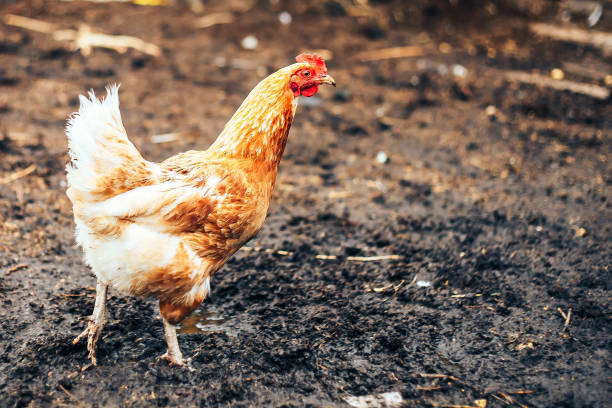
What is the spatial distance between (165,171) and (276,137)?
2.19ft

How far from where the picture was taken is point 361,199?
4.55 metres

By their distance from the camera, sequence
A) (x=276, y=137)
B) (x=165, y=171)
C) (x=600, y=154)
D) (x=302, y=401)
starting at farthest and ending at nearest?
(x=600, y=154) → (x=276, y=137) → (x=165, y=171) → (x=302, y=401)

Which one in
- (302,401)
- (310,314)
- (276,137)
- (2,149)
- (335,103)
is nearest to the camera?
(302,401)

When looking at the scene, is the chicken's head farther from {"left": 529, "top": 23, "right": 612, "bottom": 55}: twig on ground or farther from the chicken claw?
{"left": 529, "top": 23, "right": 612, "bottom": 55}: twig on ground

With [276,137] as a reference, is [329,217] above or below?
below

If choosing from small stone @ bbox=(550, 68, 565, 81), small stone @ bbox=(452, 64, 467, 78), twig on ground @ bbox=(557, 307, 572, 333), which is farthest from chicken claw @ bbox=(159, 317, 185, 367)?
small stone @ bbox=(550, 68, 565, 81)

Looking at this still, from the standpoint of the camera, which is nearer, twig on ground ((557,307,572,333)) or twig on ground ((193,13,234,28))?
twig on ground ((557,307,572,333))

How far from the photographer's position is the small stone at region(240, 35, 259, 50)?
7230mm

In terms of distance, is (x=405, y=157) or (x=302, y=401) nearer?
(x=302, y=401)

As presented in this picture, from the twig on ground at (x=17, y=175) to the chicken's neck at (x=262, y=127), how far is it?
93.2 inches

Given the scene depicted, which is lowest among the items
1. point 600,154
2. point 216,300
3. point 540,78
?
point 216,300

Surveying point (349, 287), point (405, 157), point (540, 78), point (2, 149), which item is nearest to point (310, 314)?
point (349, 287)

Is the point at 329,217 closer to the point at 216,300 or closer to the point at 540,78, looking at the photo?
the point at 216,300

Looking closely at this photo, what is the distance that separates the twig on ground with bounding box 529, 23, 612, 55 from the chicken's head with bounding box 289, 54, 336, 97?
5357mm
